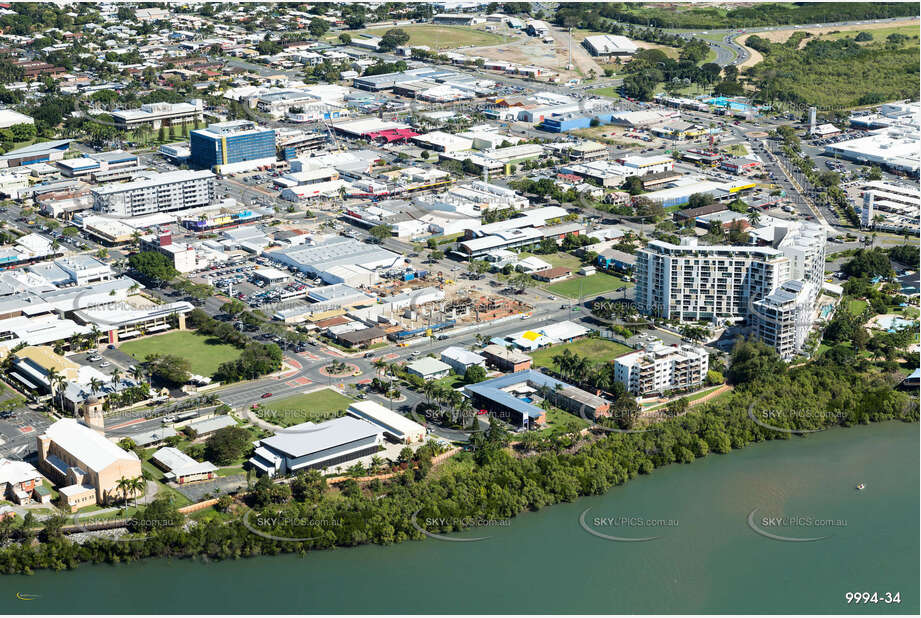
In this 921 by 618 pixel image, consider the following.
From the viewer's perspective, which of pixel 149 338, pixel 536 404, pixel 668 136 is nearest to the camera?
pixel 536 404

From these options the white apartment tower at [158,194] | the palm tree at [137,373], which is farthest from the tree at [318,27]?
the palm tree at [137,373]

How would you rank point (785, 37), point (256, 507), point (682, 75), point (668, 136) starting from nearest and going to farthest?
point (256, 507)
point (668, 136)
point (682, 75)
point (785, 37)

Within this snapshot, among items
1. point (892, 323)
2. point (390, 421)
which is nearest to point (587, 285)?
point (892, 323)

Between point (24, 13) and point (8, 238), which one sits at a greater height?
point (24, 13)

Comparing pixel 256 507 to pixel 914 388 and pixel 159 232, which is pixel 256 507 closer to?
pixel 914 388

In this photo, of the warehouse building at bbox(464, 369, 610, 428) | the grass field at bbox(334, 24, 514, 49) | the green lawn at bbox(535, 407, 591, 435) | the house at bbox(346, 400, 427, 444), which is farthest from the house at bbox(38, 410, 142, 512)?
the grass field at bbox(334, 24, 514, 49)

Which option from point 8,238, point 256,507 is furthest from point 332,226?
point 256,507

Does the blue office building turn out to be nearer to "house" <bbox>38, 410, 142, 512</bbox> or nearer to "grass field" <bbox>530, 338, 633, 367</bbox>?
"grass field" <bbox>530, 338, 633, 367</bbox>
